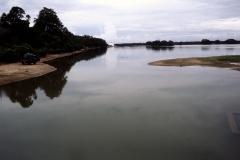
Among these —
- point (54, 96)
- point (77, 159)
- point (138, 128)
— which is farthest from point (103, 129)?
point (54, 96)

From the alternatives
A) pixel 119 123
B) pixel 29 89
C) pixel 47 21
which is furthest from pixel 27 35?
pixel 119 123

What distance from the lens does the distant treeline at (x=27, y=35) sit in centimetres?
3635

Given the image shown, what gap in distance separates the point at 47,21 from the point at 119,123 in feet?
188

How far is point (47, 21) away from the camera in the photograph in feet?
200

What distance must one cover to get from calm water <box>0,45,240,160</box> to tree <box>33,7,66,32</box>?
46.1 metres

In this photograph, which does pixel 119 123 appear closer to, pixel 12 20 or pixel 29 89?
pixel 29 89

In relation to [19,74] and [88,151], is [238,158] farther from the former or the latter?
[19,74]

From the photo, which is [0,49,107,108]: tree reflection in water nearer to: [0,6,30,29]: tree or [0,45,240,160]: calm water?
[0,45,240,160]: calm water

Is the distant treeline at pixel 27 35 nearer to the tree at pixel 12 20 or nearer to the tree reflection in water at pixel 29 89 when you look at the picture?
the tree at pixel 12 20

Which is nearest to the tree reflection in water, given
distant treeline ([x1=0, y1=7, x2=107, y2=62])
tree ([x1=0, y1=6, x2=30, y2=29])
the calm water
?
the calm water

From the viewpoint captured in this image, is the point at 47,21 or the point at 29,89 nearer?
the point at 29,89

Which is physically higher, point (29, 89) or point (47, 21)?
point (47, 21)

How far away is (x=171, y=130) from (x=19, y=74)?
19.4 m

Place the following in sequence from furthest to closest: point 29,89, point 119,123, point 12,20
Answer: point 12,20, point 29,89, point 119,123
